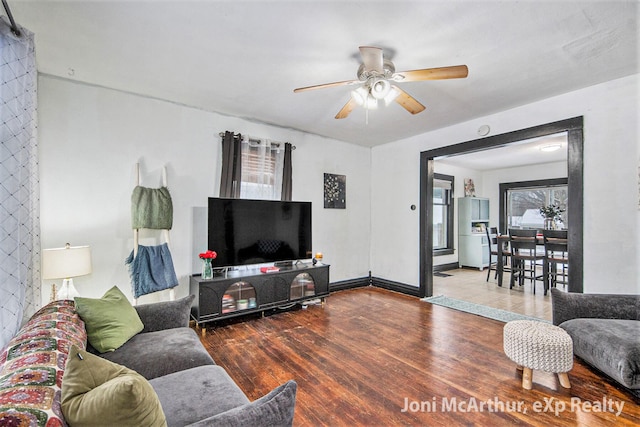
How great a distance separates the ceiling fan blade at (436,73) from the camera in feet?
6.57

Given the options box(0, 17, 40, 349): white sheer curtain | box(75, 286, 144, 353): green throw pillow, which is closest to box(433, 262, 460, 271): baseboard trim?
box(75, 286, 144, 353): green throw pillow

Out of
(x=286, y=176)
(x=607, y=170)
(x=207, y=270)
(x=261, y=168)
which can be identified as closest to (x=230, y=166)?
(x=261, y=168)

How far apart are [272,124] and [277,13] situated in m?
2.30

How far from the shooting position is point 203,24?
2.03m

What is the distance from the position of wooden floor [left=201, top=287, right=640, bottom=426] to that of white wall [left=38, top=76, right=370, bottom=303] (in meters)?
1.33

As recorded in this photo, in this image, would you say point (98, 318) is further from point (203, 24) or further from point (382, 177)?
point (382, 177)

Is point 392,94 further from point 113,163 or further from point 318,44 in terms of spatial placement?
point 113,163

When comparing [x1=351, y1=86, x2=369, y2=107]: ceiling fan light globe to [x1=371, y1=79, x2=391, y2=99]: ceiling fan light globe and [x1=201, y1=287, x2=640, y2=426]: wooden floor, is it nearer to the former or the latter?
[x1=371, y1=79, x2=391, y2=99]: ceiling fan light globe

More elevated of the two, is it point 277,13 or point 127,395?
point 277,13

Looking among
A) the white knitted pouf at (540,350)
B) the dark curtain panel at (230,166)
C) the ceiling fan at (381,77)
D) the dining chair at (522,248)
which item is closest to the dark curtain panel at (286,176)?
the dark curtain panel at (230,166)

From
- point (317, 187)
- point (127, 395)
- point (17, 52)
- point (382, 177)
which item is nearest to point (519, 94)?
point (382, 177)

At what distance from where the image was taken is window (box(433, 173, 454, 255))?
6.82m

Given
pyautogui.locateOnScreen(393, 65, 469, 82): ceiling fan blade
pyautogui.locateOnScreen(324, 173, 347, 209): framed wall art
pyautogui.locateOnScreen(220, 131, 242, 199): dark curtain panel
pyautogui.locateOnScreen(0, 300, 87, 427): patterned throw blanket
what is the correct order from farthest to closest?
pyautogui.locateOnScreen(324, 173, 347, 209): framed wall art, pyautogui.locateOnScreen(220, 131, 242, 199): dark curtain panel, pyautogui.locateOnScreen(393, 65, 469, 82): ceiling fan blade, pyautogui.locateOnScreen(0, 300, 87, 427): patterned throw blanket

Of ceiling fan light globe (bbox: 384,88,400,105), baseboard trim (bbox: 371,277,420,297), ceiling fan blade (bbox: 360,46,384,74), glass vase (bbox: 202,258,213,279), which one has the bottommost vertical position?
baseboard trim (bbox: 371,277,420,297)
